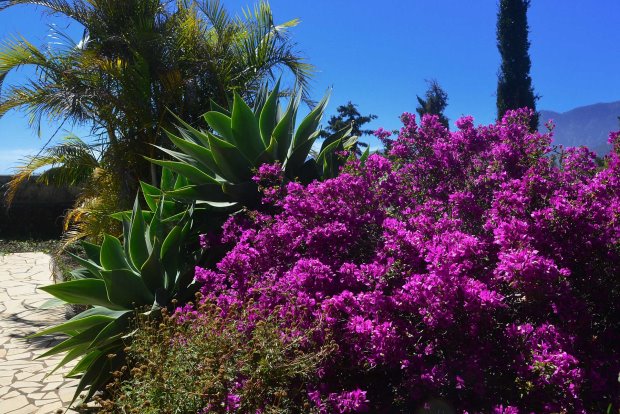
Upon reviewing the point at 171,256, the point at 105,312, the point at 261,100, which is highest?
the point at 261,100

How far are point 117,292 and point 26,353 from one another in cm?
304

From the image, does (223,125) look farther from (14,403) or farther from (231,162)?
(14,403)

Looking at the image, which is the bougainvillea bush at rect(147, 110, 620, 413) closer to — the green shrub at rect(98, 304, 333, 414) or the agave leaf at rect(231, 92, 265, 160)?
the green shrub at rect(98, 304, 333, 414)

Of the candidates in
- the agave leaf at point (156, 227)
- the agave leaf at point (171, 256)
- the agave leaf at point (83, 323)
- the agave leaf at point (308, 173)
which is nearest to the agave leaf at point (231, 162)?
the agave leaf at point (308, 173)

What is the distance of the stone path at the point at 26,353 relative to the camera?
4641mm

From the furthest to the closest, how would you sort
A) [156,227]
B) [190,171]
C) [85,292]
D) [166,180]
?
[166,180]
[190,171]
[156,227]
[85,292]

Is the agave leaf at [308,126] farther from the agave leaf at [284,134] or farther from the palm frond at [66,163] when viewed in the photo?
the palm frond at [66,163]

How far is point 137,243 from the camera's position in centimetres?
411

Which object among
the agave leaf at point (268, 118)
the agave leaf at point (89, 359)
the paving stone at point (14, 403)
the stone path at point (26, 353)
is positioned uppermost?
the agave leaf at point (268, 118)

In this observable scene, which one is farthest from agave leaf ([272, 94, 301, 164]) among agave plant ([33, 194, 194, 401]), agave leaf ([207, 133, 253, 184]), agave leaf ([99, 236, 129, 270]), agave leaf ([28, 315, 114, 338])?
agave leaf ([28, 315, 114, 338])

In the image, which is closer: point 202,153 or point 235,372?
point 235,372

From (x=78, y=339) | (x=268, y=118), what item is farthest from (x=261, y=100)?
Result: (x=78, y=339)

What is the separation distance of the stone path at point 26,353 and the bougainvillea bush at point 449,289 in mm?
→ 2271

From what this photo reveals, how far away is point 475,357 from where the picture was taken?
100 inches
